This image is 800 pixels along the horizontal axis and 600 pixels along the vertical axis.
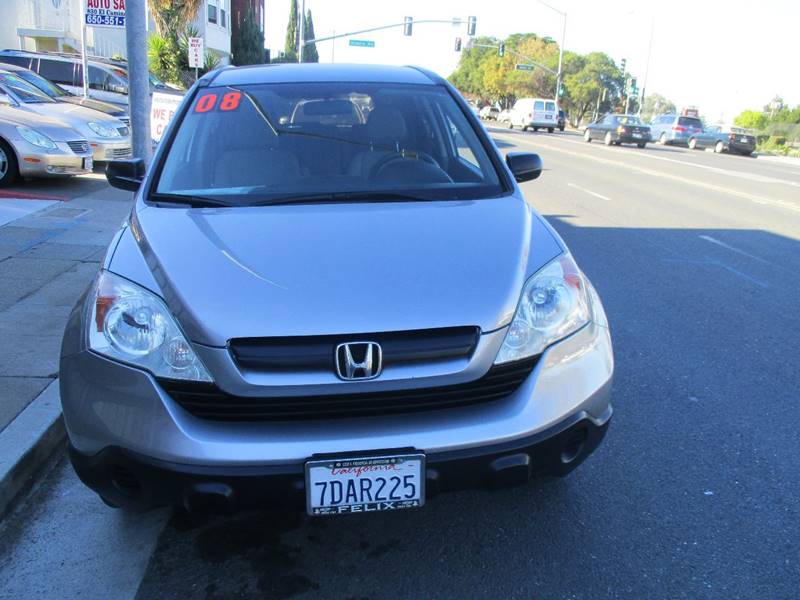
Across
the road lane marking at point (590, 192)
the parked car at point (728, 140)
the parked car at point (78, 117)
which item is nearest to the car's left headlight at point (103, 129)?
the parked car at point (78, 117)

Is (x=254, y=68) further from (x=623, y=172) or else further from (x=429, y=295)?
(x=623, y=172)

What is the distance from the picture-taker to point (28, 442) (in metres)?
3.26

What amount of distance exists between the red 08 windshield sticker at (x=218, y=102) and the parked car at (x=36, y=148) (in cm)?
710

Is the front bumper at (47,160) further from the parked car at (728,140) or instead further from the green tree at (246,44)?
the green tree at (246,44)

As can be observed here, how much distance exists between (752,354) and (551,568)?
3045mm

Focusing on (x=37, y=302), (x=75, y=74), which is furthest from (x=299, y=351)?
(x=75, y=74)

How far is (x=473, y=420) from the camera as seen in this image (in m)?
2.31

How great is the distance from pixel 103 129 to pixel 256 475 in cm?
1103

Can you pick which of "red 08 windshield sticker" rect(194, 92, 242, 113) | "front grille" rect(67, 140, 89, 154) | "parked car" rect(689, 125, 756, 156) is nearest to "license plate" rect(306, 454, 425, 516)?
"red 08 windshield sticker" rect(194, 92, 242, 113)

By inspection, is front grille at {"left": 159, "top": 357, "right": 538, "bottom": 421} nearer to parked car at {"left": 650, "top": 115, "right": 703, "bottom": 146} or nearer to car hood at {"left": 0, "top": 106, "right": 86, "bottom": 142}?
car hood at {"left": 0, "top": 106, "right": 86, "bottom": 142}

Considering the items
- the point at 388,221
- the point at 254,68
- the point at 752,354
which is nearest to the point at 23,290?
the point at 254,68

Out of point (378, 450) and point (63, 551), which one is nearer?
point (378, 450)

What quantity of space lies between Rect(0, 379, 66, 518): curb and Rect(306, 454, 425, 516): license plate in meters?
1.55

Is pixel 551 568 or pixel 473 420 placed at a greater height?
pixel 473 420
